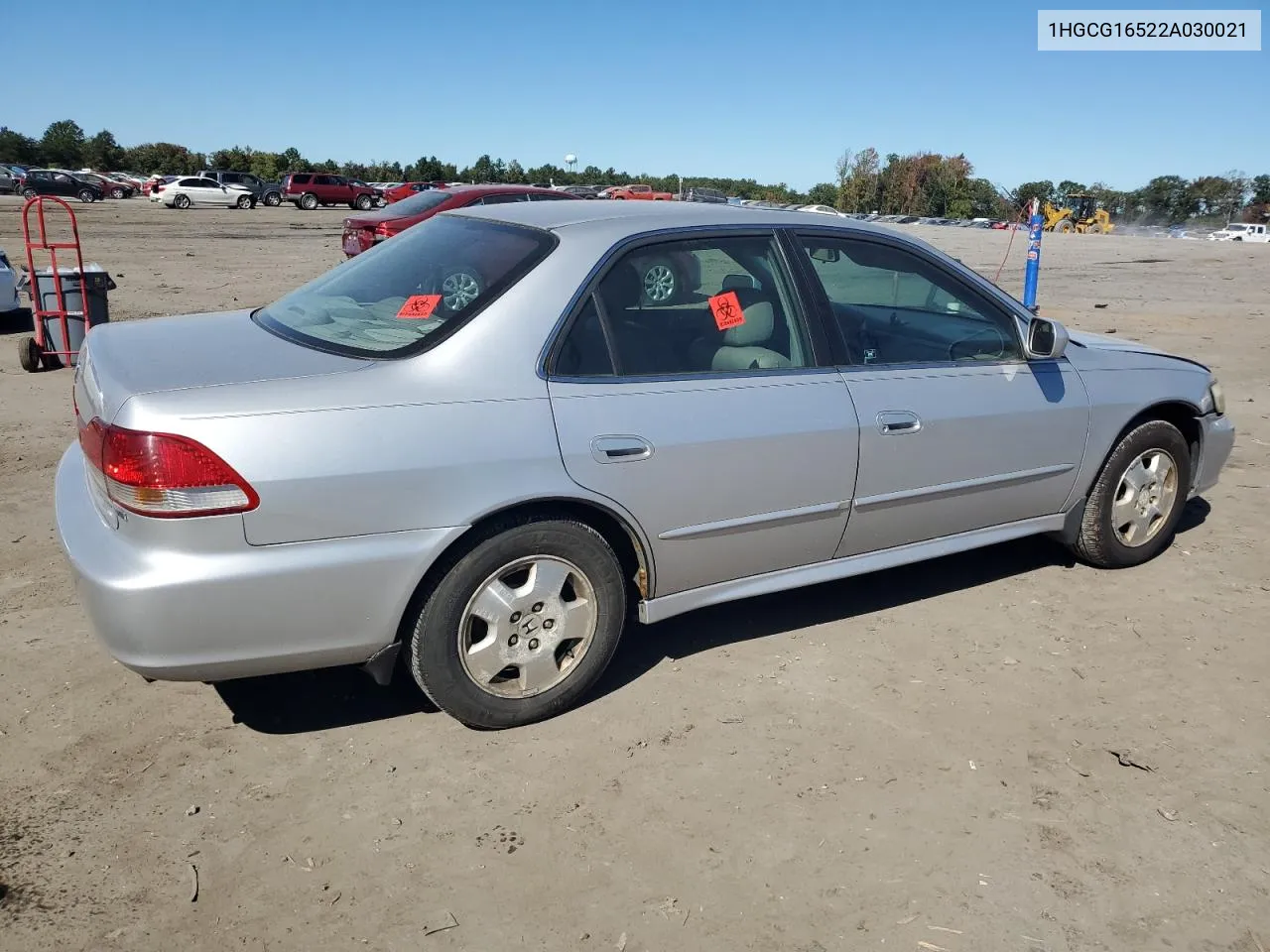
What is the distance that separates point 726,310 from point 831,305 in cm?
43

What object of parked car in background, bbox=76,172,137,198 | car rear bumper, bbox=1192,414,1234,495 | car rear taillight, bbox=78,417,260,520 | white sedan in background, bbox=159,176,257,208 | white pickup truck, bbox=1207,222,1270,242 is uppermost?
parked car in background, bbox=76,172,137,198

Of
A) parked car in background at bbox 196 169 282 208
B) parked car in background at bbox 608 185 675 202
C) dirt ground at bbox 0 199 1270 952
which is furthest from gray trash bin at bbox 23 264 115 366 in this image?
parked car in background at bbox 196 169 282 208

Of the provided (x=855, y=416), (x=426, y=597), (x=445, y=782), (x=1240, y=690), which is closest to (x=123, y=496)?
(x=426, y=597)

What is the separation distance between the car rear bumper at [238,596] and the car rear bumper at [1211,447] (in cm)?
378

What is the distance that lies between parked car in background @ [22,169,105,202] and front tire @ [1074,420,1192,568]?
50.1 metres

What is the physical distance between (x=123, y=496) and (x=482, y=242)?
1492 mm

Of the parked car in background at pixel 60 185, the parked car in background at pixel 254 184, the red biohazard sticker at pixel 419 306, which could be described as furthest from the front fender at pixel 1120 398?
the parked car in background at pixel 60 185

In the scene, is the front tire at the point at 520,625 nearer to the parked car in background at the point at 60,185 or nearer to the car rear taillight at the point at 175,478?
the car rear taillight at the point at 175,478

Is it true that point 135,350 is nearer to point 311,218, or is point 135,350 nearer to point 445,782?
point 445,782

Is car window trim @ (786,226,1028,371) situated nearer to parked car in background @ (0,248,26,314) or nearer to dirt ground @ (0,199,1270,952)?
dirt ground @ (0,199,1270,952)

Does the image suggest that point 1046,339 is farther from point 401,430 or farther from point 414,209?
point 414,209

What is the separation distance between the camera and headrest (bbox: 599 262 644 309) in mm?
3490

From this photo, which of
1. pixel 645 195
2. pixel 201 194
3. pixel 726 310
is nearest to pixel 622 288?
pixel 726 310

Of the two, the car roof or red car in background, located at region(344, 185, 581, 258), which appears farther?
red car in background, located at region(344, 185, 581, 258)
